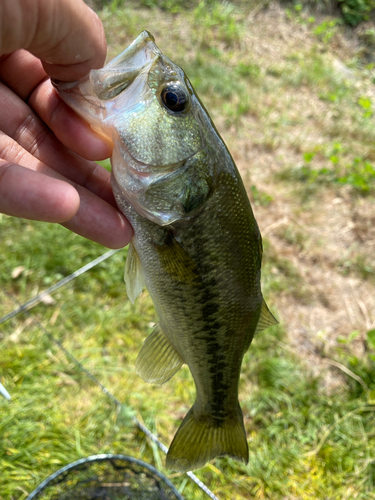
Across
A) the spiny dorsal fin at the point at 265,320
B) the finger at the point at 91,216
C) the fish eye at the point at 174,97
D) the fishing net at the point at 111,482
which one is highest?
the fish eye at the point at 174,97

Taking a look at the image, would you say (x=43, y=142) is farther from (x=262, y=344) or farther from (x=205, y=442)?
(x=262, y=344)

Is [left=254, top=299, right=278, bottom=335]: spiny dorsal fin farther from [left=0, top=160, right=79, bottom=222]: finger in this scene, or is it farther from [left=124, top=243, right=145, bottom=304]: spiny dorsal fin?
[left=0, top=160, right=79, bottom=222]: finger

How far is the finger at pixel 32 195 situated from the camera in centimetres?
108

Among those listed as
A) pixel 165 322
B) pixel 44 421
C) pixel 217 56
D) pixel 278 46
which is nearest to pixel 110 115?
pixel 165 322

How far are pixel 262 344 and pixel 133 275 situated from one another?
1.94 meters

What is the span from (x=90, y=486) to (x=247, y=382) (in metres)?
1.36

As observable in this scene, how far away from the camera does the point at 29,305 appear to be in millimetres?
2924

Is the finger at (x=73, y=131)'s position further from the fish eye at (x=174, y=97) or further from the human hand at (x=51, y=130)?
the fish eye at (x=174, y=97)

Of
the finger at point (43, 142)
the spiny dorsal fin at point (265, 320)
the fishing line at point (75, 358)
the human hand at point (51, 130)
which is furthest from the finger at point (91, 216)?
the fishing line at point (75, 358)

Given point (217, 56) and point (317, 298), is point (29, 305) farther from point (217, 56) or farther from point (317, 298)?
point (217, 56)

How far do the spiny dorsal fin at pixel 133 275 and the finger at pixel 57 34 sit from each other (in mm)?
729

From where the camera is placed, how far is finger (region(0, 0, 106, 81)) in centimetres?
116

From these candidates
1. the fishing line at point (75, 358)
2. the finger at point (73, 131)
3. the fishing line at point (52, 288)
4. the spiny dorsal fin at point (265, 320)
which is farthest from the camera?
the fishing line at point (52, 288)

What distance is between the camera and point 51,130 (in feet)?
5.45
